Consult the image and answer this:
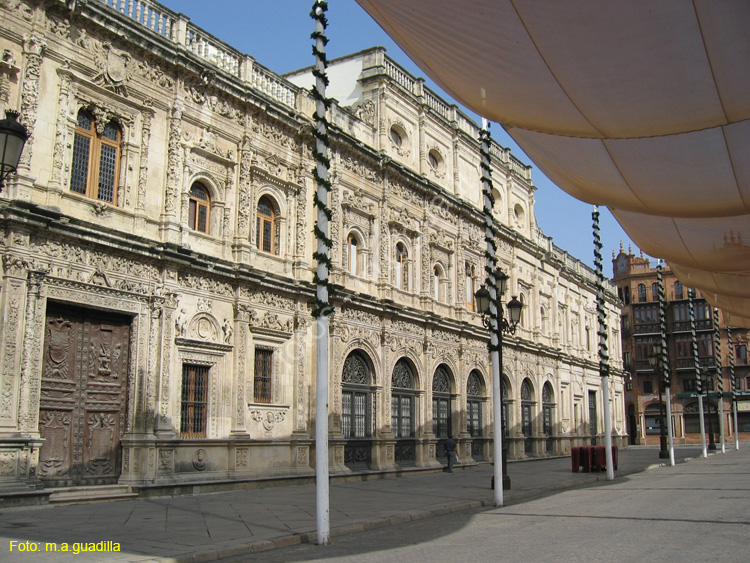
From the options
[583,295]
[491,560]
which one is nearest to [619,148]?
[491,560]

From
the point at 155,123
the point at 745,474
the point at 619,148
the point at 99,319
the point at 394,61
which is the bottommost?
the point at 745,474

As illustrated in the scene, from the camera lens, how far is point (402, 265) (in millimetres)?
29500

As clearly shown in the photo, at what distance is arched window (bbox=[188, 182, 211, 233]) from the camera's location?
20234 millimetres

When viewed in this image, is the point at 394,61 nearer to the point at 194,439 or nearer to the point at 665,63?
the point at 194,439

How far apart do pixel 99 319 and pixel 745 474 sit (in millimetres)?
19673

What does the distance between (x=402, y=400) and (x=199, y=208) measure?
11.7m

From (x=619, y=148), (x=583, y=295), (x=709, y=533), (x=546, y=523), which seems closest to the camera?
(x=619, y=148)

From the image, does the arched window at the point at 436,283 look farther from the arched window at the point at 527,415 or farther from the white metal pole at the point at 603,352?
the arched window at the point at 527,415

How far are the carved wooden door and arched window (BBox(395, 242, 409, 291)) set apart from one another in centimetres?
1339

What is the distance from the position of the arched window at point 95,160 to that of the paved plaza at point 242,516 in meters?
7.31

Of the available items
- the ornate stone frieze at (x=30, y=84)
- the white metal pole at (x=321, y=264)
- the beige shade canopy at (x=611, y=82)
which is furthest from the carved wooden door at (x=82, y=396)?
the beige shade canopy at (x=611, y=82)

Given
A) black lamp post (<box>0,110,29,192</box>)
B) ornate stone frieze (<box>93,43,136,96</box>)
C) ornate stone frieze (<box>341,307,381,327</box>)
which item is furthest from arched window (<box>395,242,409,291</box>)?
black lamp post (<box>0,110,29,192</box>)

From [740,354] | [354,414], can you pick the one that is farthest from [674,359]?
[354,414]

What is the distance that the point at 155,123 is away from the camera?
19.1m
